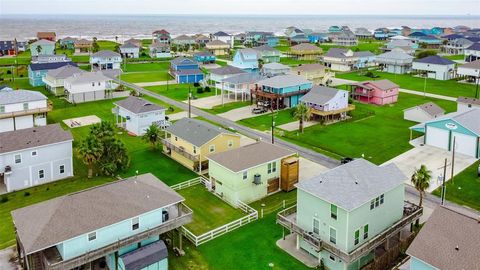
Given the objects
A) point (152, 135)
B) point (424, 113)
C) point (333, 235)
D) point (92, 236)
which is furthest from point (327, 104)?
point (92, 236)

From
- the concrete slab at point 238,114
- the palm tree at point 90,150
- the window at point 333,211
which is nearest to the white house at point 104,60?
the concrete slab at point 238,114

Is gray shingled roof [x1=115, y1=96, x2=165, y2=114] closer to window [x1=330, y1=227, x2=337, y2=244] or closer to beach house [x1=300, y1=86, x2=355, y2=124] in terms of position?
beach house [x1=300, y1=86, x2=355, y2=124]

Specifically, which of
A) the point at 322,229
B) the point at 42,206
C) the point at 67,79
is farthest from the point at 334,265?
the point at 67,79

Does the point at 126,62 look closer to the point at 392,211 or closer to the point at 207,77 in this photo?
the point at 207,77

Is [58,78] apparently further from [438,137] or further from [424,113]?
[438,137]

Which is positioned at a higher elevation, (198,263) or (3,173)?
(3,173)

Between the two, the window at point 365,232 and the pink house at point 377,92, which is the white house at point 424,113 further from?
the window at point 365,232
